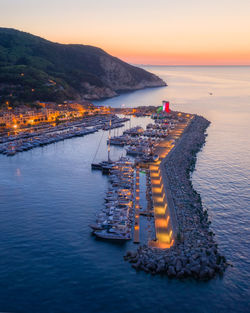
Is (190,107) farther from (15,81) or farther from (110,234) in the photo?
(110,234)

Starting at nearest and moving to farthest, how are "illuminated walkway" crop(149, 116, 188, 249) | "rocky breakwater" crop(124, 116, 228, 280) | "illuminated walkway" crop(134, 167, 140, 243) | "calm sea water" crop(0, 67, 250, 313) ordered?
"calm sea water" crop(0, 67, 250, 313), "rocky breakwater" crop(124, 116, 228, 280), "illuminated walkway" crop(149, 116, 188, 249), "illuminated walkway" crop(134, 167, 140, 243)

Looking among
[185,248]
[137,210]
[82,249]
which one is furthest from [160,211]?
[82,249]

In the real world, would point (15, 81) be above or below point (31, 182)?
above

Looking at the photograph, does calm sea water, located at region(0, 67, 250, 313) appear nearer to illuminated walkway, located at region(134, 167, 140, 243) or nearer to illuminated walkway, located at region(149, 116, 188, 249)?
illuminated walkway, located at region(134, 167, 140, 243)

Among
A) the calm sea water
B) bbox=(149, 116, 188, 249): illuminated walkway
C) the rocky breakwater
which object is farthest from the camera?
bbox=(149, 116, 188, 249): illuminated walkway

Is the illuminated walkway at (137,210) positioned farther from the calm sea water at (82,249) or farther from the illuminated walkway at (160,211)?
the illuminated walkway at (160,211)

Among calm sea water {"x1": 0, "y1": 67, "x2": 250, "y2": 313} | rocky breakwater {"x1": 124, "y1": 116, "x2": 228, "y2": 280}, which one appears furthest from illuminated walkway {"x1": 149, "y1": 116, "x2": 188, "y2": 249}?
calm sea water {"x1": 0, "y1": 67, "x2": 250, "y2": 313}

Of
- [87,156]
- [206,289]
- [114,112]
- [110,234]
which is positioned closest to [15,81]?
[114,112]
